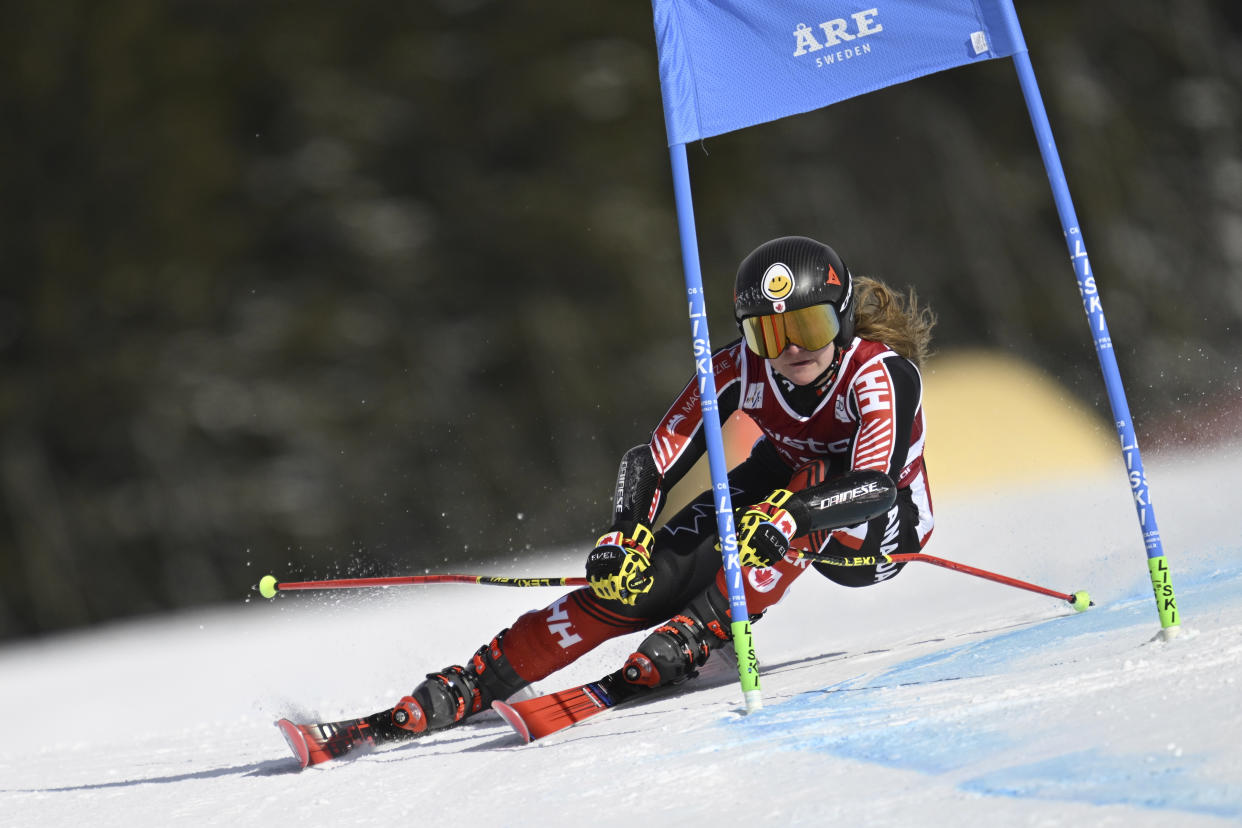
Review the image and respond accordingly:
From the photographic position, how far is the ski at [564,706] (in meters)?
2.44

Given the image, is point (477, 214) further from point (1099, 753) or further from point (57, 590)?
point (1099, 753)

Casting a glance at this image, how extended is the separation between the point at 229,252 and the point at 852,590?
5708 mm

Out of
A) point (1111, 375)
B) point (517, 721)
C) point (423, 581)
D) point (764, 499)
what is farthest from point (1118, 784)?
point (423, 581)

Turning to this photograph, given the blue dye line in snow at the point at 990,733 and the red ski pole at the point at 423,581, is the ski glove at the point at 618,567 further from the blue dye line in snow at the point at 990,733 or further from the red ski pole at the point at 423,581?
the blue dye line in snow at the point at 990,733

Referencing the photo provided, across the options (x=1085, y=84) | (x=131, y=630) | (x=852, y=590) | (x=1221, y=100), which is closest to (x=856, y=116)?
(x=1085, y=84)

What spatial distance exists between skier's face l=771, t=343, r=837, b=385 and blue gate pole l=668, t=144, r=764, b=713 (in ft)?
1.27

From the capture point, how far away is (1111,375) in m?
2.22

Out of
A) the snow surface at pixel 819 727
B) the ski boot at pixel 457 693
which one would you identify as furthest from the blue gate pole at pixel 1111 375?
the ski boot at pixel 457 693

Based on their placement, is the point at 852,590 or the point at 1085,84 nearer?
the point at 852,590

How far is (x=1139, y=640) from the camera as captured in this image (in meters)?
2.20

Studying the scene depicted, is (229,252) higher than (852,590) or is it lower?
higher

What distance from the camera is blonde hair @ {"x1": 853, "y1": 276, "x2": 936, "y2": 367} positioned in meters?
3.03

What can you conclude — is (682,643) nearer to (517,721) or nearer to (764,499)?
(764,499)

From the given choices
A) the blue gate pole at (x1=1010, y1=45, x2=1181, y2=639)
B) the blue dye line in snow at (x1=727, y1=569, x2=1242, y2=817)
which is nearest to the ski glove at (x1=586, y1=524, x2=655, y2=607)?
the blue dye line in snow at (x1=727, y1=569, x2=1242, y2=817)
